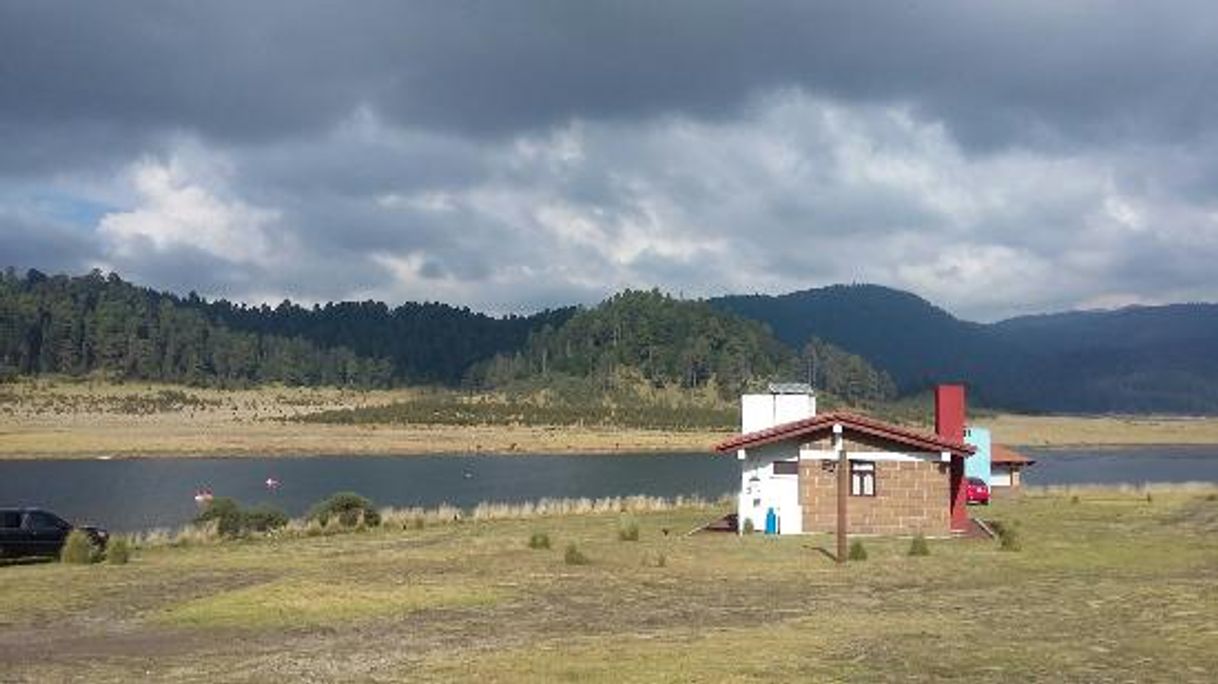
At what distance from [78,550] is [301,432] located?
115 meters

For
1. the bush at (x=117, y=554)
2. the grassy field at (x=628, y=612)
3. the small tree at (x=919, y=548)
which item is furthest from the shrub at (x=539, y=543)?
the bush at (x=117, y=554)

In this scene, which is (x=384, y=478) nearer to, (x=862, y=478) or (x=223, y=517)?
(x=223, y=517)

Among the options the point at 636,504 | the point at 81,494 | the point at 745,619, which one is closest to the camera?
the point at 745,619

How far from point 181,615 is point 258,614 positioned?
156 centimetres

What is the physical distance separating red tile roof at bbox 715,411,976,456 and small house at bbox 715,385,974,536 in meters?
0.03

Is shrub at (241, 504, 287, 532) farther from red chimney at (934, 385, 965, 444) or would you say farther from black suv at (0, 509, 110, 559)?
red chimney at (934, 385, 965, 444)

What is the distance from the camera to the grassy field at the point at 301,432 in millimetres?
126438

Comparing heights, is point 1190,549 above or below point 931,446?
below

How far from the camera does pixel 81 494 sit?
7431 centimetres

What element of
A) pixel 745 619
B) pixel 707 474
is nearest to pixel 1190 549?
pixel 745 619

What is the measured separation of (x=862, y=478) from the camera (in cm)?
4097

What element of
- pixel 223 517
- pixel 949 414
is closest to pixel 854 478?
pixel 949 414

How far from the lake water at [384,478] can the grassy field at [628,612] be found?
28.8 meters

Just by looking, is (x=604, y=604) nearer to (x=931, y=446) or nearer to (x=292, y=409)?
(x=931, y=446)
